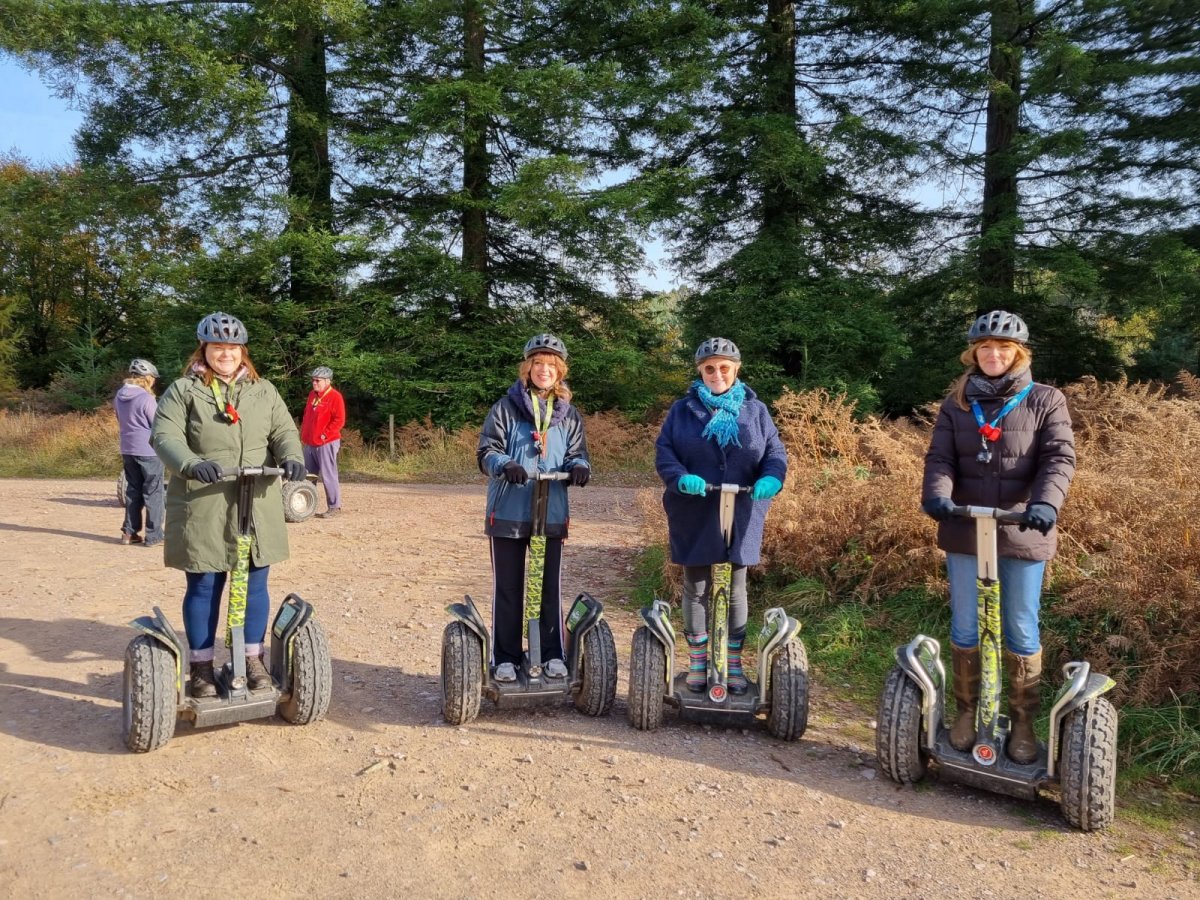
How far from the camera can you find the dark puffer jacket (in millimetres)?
3482

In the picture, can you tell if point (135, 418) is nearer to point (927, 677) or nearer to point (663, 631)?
point (663, 631)

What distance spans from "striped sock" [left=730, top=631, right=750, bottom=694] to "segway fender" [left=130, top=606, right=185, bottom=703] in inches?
109

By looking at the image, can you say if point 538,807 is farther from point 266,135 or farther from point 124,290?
point 124,290

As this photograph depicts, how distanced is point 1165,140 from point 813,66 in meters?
6.97

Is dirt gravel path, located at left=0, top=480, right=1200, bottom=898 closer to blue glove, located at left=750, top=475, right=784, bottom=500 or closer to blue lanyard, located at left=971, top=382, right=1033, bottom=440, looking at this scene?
blue glove, located at left=750, top=475, right=784, bottom=500

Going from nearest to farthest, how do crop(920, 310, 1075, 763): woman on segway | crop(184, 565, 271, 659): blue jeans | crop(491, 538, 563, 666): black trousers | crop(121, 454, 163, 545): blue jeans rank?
crop(920, 310, 1075, 763): woman on segway, crop(184, 565, 271, 659): blue jeans, crop(491, 538, 563, 666): black trousers, crop(121, 454, 163, 545): blue jeans

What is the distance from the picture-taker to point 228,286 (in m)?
16.7

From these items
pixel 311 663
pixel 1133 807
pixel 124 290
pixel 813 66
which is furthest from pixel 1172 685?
pixel 124 290

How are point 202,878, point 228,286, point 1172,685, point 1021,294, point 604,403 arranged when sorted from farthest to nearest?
1. point 604,403
2. point 228,286
3. point 1021,294
4. point 1172,685
5. point 202,878

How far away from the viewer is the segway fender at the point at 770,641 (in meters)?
4.16

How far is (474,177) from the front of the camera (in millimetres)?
18422

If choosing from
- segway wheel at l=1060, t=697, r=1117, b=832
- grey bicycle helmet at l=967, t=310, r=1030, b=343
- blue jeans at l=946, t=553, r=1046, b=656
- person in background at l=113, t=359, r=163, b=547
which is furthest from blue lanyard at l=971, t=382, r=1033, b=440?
person in background at l=113, t=359, r=163, b=547

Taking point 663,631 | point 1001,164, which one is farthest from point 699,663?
point 1001,164

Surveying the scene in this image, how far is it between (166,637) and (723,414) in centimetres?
292
